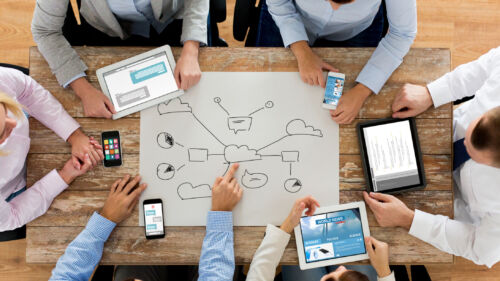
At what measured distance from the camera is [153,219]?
1178mm

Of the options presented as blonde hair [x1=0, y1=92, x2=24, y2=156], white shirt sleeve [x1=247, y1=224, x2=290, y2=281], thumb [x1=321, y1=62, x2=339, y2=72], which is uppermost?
thumb [x1=321, y1=62, x2=339, y2=72]

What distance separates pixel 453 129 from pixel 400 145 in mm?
227

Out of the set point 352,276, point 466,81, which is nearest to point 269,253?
point 352,276

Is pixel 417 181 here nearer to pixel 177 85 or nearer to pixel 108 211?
pixel 177 85

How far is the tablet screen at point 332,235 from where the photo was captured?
3.86ft

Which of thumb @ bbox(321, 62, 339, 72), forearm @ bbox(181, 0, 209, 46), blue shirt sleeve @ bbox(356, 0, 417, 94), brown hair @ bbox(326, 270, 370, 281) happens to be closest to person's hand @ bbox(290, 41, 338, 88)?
thumb @ bbox(321, 62, 339, 72)

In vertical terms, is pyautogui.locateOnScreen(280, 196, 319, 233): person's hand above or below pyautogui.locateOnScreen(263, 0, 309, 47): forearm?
below

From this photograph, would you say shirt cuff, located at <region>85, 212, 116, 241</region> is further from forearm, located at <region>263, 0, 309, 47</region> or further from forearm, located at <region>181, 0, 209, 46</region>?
forearm, located at <region>263, 0, 309, 47</region>

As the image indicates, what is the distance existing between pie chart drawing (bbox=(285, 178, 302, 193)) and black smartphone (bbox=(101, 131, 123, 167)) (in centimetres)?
54

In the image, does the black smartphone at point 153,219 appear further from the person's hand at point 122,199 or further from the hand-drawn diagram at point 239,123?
the hand-drawn diagram at point 239,123

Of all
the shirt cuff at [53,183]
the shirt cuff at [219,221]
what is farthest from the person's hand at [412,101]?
the shirt cuff at [53,183]

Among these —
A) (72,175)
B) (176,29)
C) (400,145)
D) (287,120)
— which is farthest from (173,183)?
(400,145)

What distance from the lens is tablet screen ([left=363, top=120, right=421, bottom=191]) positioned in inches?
46.9

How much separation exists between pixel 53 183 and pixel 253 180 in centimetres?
63
